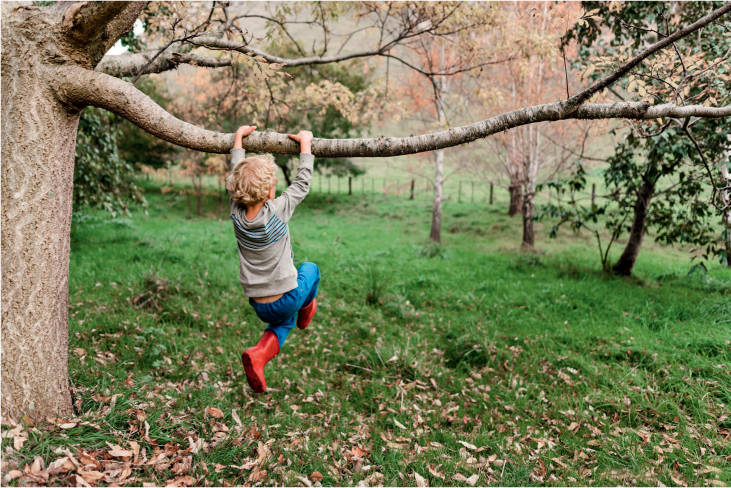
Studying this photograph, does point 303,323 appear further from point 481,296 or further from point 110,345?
point 481,296

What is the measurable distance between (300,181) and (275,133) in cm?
38

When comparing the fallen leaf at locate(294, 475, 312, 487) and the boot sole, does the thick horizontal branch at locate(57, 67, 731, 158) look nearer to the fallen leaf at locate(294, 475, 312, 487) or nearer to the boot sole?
the boot sole

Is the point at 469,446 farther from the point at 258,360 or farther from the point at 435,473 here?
the point at 258,360

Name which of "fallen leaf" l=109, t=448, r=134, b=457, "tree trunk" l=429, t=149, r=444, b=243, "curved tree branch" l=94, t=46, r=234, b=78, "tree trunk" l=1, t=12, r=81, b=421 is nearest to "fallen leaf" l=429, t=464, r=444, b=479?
"fallen leaf" l=109, t=448, r=134, b=457

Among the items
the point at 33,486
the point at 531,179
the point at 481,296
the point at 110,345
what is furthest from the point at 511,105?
the point at 33,486

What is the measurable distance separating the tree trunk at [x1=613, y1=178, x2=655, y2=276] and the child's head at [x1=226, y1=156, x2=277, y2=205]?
24.3 feet

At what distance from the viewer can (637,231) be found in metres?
7.85

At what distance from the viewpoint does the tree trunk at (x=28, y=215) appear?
2711mm

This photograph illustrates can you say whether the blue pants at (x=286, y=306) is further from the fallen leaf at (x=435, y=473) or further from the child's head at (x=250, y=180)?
the fallen leaf at (x=435, y=473)

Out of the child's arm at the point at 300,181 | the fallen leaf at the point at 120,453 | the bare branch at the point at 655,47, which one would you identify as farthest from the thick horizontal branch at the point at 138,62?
the bare branch at the point at 655,47

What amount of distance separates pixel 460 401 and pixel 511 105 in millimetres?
8541

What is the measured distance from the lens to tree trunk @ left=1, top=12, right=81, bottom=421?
2.71 metres

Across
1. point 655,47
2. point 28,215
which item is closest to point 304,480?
point 28,215

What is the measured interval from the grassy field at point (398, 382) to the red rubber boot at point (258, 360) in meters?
0.49
